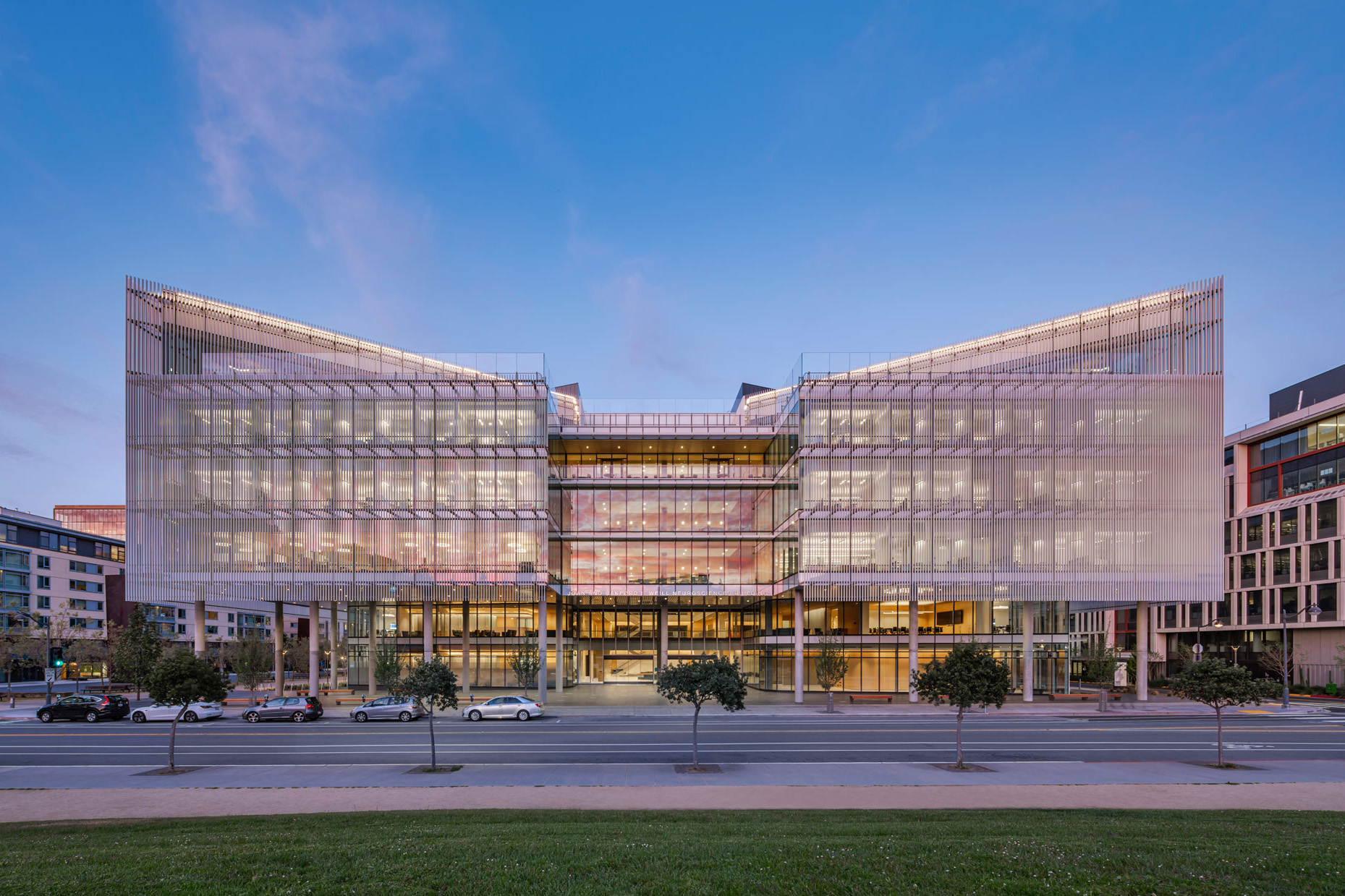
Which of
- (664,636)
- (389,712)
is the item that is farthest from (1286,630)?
(389,712)

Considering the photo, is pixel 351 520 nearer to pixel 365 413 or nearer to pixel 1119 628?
pixel 365 413

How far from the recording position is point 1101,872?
1073 centimetres

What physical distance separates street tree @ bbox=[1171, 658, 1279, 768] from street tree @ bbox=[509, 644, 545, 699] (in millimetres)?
35481

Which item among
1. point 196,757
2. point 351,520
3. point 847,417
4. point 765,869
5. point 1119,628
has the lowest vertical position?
point 1119,628

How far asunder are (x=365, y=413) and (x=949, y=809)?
43767mm

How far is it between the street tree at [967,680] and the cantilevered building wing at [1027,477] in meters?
23.5

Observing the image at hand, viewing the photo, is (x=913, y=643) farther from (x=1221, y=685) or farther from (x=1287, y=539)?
(x=1287, y=539)

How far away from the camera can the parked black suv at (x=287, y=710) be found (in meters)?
39.2

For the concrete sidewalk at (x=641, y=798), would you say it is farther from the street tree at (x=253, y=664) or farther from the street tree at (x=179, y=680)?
the street tree at (x=253, y=664)

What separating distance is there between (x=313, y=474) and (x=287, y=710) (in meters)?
15.9

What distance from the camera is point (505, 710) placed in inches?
1543

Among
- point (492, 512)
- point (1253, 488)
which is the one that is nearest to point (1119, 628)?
point (1253, 488)

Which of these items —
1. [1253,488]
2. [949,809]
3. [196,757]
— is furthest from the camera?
[1253,488]

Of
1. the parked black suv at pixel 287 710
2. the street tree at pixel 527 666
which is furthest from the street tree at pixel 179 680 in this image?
the street tree at pixel 527 666
